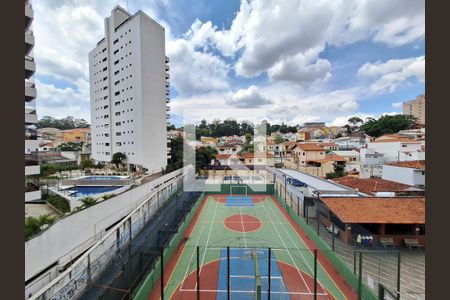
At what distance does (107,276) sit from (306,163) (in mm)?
29746

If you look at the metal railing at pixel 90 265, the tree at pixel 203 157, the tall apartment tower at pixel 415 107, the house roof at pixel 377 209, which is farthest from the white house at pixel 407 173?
the tall apartment tower at pixel 415 107

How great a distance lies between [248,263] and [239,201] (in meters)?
9.34

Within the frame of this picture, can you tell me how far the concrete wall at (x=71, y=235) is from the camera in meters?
6.92

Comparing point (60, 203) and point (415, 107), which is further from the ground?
point (415, 107)

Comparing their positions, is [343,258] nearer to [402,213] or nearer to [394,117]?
[402,213]

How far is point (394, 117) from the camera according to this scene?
49.0 meters

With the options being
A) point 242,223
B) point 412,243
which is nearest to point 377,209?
point 412,243

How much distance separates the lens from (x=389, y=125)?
47594 mm

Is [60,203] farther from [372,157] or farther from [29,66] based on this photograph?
[372,157]

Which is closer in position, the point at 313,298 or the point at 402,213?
the point at 313,298

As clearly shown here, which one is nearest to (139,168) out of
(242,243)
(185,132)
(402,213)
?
(185,132)

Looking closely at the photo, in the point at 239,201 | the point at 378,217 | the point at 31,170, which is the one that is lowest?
the point at 239,201

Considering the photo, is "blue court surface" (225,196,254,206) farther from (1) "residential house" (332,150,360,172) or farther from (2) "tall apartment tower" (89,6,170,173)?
(1) "residential house" (332,150,360,172)

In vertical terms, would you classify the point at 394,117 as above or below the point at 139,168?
above
